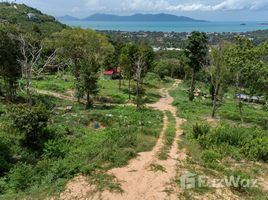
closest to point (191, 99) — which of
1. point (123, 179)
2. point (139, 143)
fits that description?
point (139, 143)

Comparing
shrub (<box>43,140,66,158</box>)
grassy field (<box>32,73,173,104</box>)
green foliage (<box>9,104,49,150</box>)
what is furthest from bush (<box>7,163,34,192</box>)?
grassy field (<box>32,73,173,104</box>)

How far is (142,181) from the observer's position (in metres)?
12.4

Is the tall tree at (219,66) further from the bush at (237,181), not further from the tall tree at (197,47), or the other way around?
the bush at (237,181)

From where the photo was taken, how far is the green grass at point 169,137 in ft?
51.1

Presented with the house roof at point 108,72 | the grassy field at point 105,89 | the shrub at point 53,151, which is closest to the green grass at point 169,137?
the shrub at point 53,151

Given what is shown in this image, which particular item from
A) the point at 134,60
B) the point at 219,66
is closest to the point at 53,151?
the point at 219,66

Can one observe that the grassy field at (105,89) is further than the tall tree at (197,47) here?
No

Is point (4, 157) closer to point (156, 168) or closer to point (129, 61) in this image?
point (156, 168)

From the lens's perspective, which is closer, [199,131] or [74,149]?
[74,149]

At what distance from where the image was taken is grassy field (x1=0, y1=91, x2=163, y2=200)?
1241 cm

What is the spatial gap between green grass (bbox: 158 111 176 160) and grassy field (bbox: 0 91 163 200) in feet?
2.31

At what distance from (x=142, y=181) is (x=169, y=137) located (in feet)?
23.1

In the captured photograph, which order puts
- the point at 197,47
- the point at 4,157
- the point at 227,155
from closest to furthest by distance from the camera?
1. the point at 4,157
2. the point at 227,155
3. the point at 197,47

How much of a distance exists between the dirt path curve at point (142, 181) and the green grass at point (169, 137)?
0.26 meters
